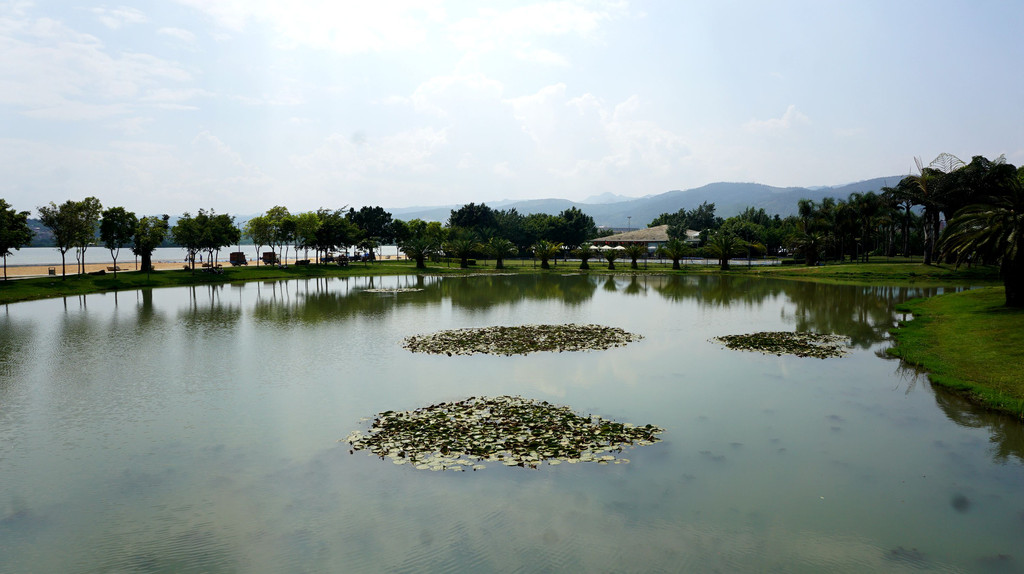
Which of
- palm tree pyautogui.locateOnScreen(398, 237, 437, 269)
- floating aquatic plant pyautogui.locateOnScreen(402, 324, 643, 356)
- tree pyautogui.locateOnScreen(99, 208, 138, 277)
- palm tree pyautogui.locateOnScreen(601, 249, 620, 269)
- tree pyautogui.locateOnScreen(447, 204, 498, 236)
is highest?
tree pyautogui.locateOnScreen(447, 204, 498, 236)

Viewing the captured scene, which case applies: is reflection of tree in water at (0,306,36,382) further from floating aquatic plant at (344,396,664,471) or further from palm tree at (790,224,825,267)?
palm tree at (790,224,825,267)

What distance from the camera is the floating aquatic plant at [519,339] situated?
28.5 m

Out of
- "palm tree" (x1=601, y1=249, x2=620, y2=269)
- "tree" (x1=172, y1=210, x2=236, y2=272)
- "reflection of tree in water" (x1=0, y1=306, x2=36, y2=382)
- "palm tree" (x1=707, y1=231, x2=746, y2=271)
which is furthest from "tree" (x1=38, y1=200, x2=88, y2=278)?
"palm tree" (x1=707, y1=231, x2=746, y2=271)

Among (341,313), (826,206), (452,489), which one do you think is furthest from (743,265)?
(452,489)

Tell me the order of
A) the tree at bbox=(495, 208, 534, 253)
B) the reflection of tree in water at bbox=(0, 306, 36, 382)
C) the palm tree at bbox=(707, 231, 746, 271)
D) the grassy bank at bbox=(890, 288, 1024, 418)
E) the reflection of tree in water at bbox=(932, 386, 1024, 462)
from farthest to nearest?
1. the tree at bbox=(495, 208, 534, 253)
2. the palm tree at bbox=(707, 231, 746, 271)
3. the reflection of tree in water at bbox=(0, 306, 36, 382)
4. the grassy bank at bbox=(890, 288, 1024, 418)
5. the reflection of tree in water at bbox=(932, 386, 1024, 462)

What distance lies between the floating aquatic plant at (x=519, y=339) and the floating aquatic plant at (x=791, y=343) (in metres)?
4.97

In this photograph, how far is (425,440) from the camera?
1573 cm

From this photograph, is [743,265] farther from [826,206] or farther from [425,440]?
[425,440]

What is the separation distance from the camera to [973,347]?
25406mm

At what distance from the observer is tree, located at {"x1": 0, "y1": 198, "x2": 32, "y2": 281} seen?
172 ft

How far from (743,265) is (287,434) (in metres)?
86.6

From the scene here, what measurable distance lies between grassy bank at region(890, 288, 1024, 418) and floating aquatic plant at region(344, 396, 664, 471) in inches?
479

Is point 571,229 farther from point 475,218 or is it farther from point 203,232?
point 203,232

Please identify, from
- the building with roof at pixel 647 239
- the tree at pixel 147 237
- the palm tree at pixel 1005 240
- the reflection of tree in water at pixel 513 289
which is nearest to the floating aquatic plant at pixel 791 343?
the palm tree at pixel 1005 240
